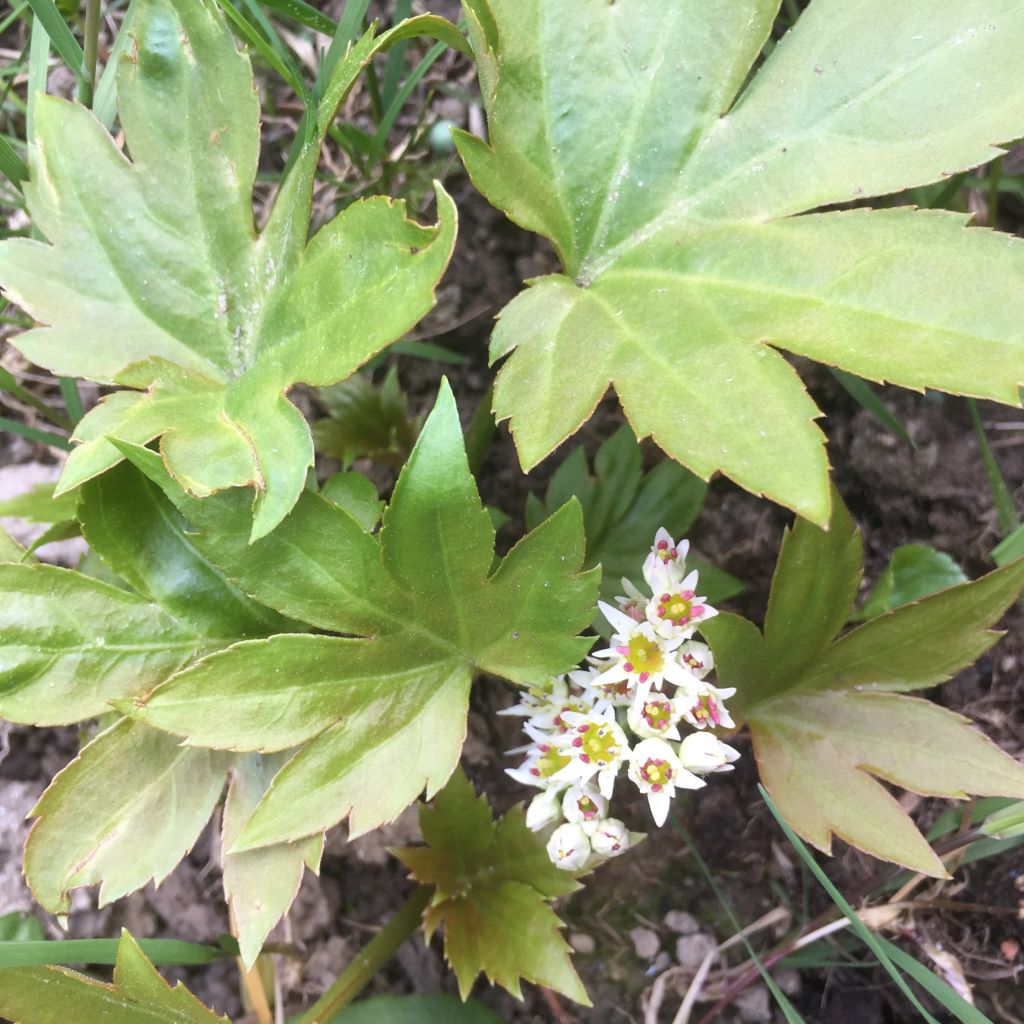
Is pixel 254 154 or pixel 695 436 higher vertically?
pixel 254 154

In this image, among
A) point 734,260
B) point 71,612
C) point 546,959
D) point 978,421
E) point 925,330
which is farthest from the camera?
point 978,421

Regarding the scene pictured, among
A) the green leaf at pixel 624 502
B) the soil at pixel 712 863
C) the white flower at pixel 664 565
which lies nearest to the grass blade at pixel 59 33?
the soil at pixel 712 863

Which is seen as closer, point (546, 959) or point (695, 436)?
point (695, 436)

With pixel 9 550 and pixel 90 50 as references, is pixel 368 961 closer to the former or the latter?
pixel 9 550

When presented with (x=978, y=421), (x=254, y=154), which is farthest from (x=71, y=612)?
(x=978, y=421)

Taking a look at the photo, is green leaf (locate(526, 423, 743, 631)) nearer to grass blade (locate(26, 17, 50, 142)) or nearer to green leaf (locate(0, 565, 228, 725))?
green leaf (locate(0, 565, 228, 725))

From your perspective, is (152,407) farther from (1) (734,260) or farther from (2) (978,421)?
(2) (978,421)

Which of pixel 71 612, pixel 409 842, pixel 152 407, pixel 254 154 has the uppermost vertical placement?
pixel 254 154

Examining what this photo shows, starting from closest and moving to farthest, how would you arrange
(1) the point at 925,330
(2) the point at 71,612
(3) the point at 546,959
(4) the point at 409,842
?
(1) the point at 925,330 → (2) the point at 71,612 → (3) the point at 546,959 → (4) the point at 409,842
